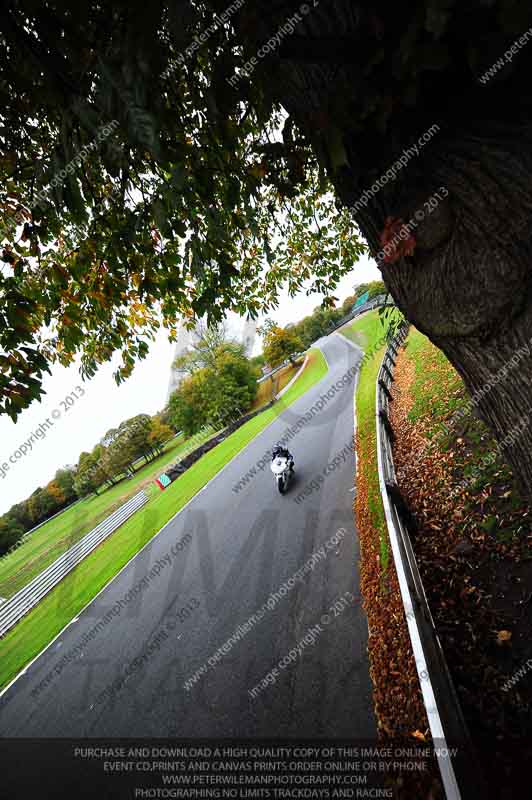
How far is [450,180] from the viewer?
134 cm

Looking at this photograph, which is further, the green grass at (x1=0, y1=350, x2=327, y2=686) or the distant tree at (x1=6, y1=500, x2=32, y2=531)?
the distant tree at (x1=6, y1=500, x2=32, y2=531)

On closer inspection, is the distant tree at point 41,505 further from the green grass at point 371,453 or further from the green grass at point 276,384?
the green grass at point 371,453

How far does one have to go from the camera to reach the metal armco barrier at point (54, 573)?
1231 cm

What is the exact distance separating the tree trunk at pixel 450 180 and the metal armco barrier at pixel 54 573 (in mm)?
15837

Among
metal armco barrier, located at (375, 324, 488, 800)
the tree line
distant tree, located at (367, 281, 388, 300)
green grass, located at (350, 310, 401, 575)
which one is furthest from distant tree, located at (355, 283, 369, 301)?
metal armco barrier, located at (375, 324, 488, 800)

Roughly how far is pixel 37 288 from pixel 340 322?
5935 cm

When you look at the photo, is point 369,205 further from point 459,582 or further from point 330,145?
point 459,582

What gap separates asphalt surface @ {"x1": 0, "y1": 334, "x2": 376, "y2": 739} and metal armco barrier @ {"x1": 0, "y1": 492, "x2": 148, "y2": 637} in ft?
18.0

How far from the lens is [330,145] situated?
1388 millimetres

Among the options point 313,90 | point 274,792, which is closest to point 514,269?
point 313,90

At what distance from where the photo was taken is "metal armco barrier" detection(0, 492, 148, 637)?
40.4 ft

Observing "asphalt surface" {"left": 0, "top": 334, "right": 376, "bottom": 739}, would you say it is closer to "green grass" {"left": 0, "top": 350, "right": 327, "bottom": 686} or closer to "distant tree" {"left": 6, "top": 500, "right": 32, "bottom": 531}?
"green grass" {"left": 0, "top": 350, "right": 327, "bottom": 686}

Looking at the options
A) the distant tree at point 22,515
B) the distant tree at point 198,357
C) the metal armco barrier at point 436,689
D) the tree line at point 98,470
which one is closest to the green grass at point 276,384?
the distant tree at point 198,357

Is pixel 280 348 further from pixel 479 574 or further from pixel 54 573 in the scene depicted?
pixel 479 574
